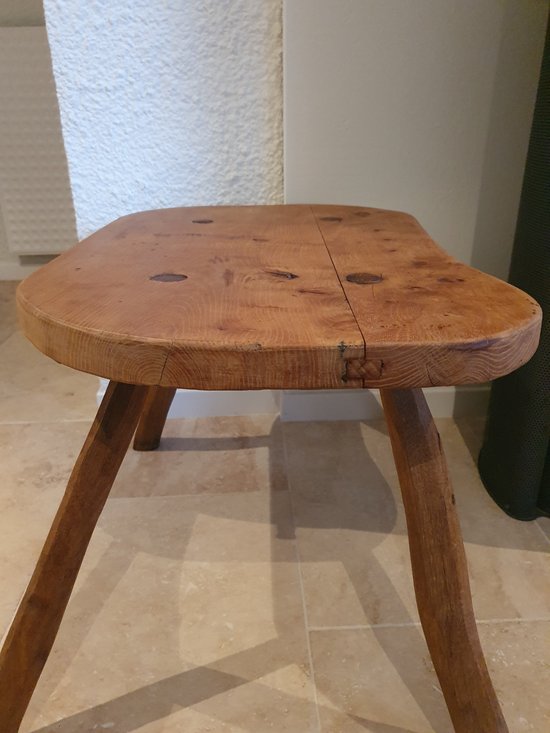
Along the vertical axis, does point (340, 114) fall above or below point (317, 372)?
above

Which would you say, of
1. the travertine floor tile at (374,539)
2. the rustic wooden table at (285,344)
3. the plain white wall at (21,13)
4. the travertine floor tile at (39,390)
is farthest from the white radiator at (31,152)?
the rustic wooden table at (285,344)

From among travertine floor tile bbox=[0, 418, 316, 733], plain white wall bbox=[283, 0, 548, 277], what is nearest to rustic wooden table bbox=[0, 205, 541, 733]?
travertine floor tile bbox=[0, 418, 316, 733]

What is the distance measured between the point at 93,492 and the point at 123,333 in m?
0.20

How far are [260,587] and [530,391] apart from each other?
0.46 meters

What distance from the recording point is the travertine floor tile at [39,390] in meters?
1.20

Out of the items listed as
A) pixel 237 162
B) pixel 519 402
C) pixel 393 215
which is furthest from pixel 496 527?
pixel 237 162

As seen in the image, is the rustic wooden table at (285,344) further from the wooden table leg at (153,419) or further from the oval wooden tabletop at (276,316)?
the wooden table leg at (153,419)

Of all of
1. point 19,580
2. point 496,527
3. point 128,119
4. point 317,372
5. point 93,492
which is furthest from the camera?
point 128,119

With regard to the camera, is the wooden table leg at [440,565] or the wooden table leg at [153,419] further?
the wooden table leg at [153,419]

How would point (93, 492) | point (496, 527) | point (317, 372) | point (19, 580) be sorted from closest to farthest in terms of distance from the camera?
1. point (317, 372)
2. point (93, 492)
3. point (19, 580)
4. point (496, 527)

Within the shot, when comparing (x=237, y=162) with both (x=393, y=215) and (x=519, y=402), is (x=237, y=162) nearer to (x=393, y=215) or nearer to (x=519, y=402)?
(x=393, y=215)

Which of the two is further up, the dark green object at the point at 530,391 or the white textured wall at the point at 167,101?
the white textured wall at the point at 167,101

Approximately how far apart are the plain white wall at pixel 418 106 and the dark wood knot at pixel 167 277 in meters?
0.51

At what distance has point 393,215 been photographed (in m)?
0.86
